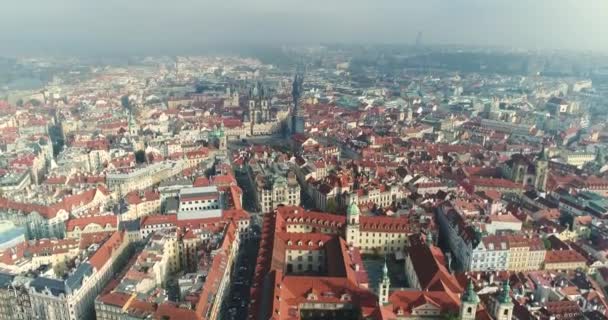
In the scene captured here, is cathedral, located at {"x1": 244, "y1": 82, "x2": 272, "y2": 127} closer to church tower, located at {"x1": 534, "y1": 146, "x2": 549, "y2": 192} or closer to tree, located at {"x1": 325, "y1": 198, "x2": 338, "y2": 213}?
tree, located at {"x1": 325, "y1": 198, "x2": 338, "y2": 213}

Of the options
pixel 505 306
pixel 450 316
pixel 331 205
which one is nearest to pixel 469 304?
pixel 505 306

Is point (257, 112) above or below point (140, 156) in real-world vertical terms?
above

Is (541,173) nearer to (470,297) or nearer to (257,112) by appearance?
(470,297)

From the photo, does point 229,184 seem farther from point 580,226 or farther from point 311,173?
point 580,226

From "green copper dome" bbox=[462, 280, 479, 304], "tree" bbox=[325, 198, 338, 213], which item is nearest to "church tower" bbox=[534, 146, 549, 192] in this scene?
"tree" bbox=[325, 198, 338, 213]

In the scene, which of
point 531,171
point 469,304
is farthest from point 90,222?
point 531,171

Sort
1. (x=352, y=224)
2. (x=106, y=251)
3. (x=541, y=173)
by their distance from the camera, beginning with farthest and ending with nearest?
1. (x=541, y=173)
2. (x=352, y=224)
3. (x=106, y=251)

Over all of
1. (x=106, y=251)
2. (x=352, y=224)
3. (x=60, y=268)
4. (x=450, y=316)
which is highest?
(x=352, y=224)

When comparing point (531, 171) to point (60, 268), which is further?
point (531, 171)

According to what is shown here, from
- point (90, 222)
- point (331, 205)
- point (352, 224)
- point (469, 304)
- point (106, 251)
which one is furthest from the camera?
point (331, 205)
